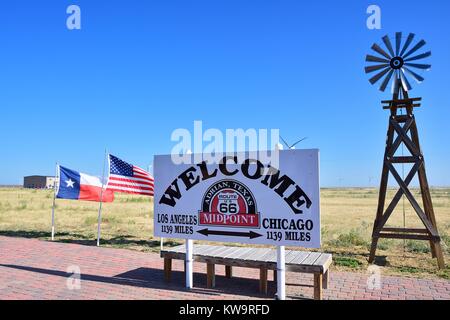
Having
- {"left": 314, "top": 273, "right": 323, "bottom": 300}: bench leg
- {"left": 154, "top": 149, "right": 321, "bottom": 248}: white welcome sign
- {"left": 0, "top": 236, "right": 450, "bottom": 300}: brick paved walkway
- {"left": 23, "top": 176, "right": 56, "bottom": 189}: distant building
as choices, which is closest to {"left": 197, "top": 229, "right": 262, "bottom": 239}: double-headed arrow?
{"left": 154, "top": 149, "right": 321, "bottom": 248}: white welcome sign

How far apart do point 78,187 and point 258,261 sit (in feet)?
25.4

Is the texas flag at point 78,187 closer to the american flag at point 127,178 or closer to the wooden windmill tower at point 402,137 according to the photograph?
the american flag at point 127,178

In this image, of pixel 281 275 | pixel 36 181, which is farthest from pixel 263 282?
pixel 36 181

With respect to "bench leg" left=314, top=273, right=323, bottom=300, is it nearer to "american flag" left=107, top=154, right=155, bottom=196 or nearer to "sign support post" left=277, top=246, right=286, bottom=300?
"sign support post" left=277, top=246, right=286, bottom=300

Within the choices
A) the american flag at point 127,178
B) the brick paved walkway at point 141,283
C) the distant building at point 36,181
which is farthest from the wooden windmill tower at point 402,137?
the distant building at point 36,181

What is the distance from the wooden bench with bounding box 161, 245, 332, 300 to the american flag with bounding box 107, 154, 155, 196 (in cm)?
472

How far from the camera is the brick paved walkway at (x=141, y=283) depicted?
19.0ft

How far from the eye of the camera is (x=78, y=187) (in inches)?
461

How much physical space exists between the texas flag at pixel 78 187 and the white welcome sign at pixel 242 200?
5.92 meters

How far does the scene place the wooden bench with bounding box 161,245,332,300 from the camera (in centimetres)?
557
